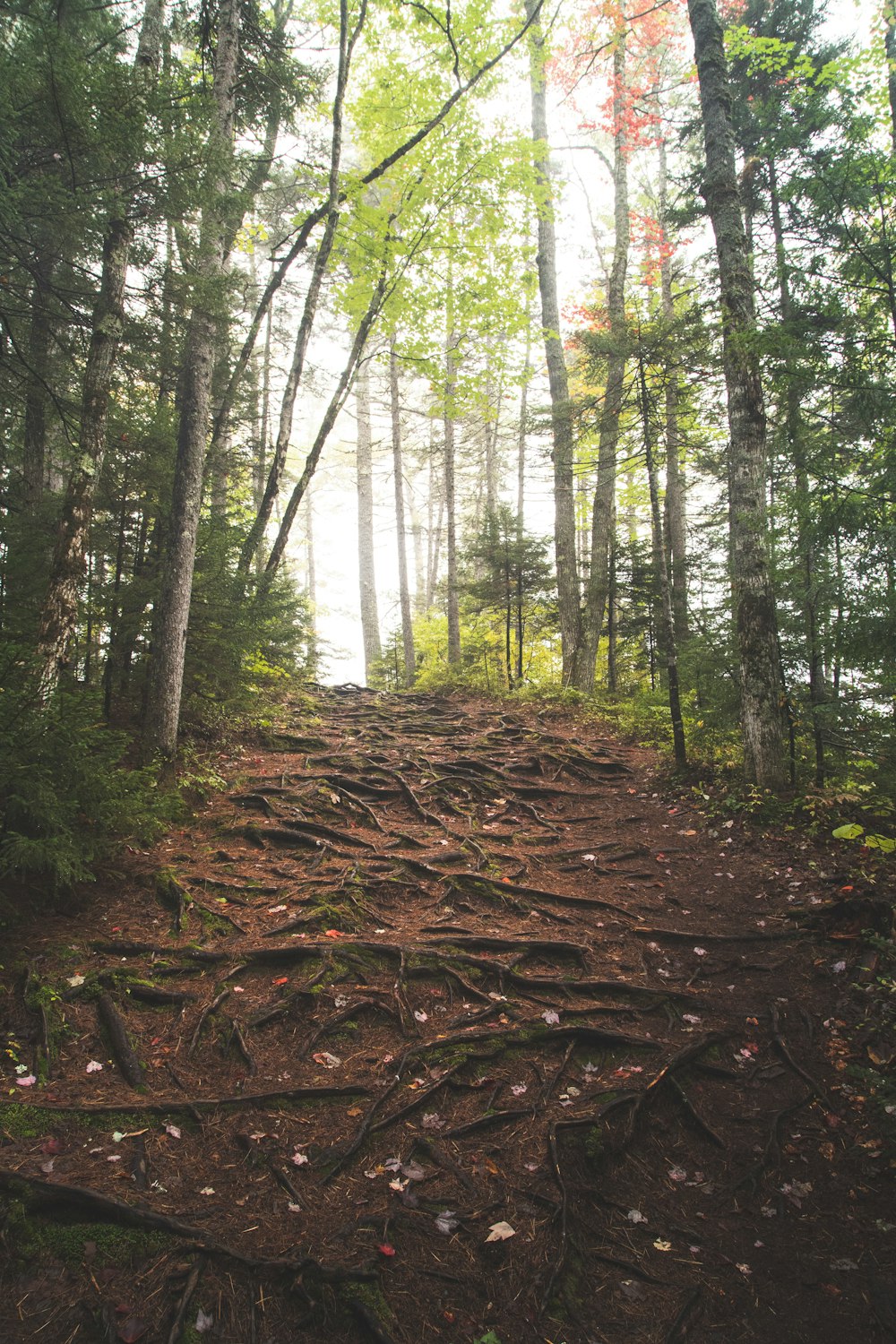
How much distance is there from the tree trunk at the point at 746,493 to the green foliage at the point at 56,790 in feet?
20.4

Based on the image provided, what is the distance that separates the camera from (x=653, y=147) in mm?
17234

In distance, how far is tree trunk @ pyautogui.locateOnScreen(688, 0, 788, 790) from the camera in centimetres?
680

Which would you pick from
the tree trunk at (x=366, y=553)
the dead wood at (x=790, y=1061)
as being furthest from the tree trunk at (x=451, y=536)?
the dead wood at (x=790, y=1061)

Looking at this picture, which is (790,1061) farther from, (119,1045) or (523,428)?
(523,428)

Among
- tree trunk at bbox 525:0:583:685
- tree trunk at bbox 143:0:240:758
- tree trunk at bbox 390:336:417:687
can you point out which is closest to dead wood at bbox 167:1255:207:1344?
tree trunk at bbox 143:0:240:758

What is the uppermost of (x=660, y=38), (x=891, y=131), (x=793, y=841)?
(x=660, y=38)

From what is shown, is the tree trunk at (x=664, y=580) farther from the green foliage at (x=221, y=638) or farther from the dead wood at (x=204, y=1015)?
the dead wood at (x=204, y=1015)

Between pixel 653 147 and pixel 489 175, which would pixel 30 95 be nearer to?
pixel 489 175

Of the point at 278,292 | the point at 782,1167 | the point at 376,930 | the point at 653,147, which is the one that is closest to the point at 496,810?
the point at 376,930

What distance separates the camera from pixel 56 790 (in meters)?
4.23

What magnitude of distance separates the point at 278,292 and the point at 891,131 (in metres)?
13.0

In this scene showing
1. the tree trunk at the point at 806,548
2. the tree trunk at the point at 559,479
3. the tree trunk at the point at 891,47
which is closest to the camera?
the tree trunk at the point at 806,548

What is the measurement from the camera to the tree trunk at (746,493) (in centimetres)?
680

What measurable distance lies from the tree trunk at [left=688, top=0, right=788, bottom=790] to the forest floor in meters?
1.29
